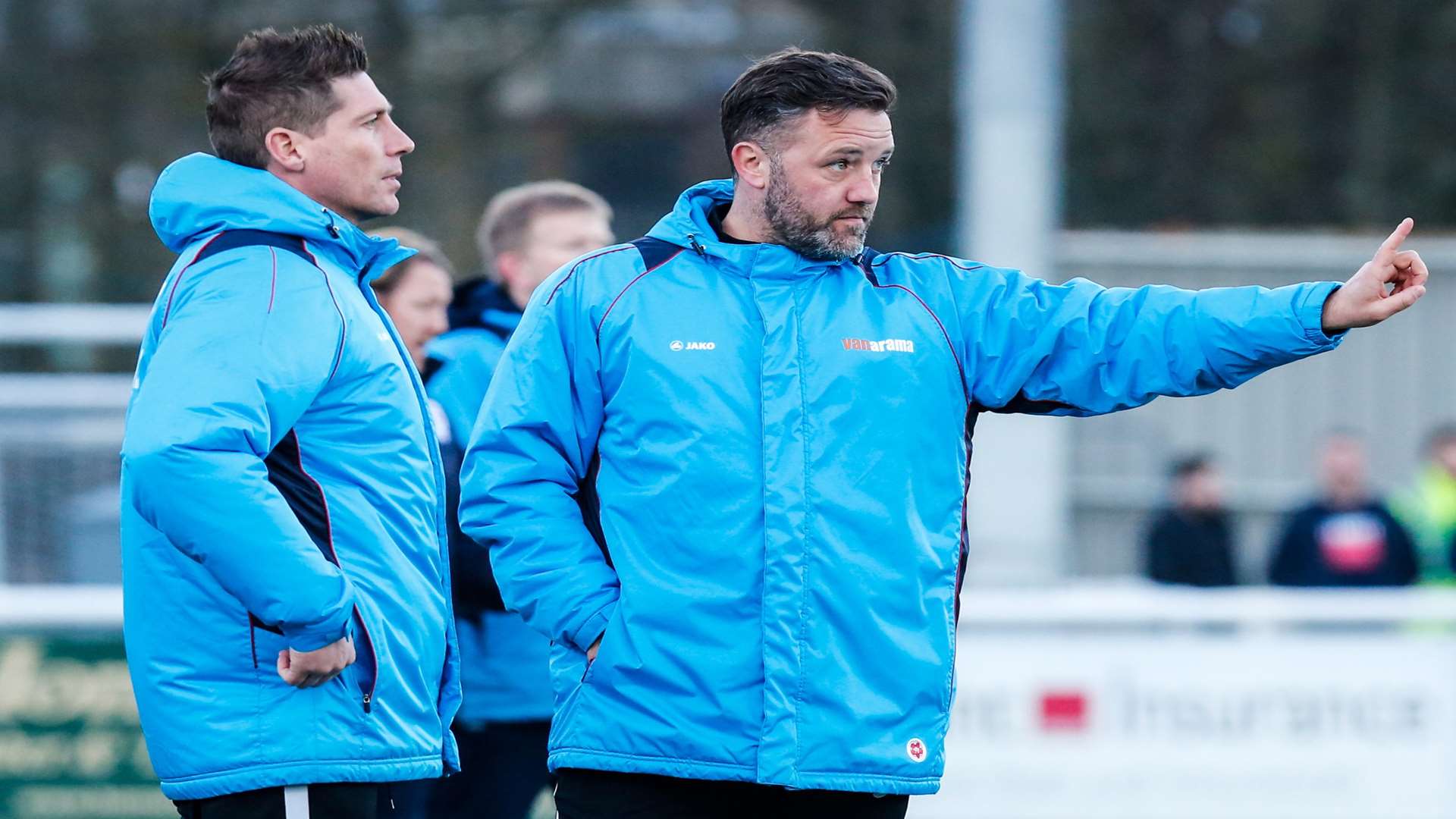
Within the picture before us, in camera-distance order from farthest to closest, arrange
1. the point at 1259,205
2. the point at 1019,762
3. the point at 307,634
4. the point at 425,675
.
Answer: the point at 1259,205, the point at 1019,762, the point at 425,675, the point at 307,634

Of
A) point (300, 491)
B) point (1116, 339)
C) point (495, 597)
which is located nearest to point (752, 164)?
point (1116, 339)

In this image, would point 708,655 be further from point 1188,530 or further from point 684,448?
point 1188,530

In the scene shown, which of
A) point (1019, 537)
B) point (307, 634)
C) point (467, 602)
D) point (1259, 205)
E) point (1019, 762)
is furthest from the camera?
point (1259, 205)

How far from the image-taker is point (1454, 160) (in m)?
13.0

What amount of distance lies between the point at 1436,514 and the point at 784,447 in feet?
22.8

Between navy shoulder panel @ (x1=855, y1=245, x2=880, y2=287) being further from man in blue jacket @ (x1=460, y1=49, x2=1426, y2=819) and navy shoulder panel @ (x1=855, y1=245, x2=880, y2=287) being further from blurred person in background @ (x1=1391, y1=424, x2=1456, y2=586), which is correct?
blurred person in background @ (x1=1391, y1=424, x2=1456, y2=586)

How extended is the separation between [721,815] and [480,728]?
1427 millimetres

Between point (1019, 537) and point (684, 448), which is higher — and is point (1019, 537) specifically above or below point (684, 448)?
below

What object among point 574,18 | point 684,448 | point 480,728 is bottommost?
point 480,728

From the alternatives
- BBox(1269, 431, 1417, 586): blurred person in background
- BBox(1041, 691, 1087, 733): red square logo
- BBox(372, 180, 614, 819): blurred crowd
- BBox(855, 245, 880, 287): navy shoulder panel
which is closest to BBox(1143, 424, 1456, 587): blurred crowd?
BBox(1269, 431, 1417, 586): blurred person in background

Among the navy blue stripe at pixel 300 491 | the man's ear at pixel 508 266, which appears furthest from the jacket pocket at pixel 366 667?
the man's ear at pixel 508 266

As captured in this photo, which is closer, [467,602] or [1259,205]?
[467,602]

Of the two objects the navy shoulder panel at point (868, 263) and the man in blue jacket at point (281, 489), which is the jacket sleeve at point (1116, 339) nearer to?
the navy shoulder panel at point (868, 263)

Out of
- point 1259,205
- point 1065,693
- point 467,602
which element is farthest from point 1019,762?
point 1259,205
